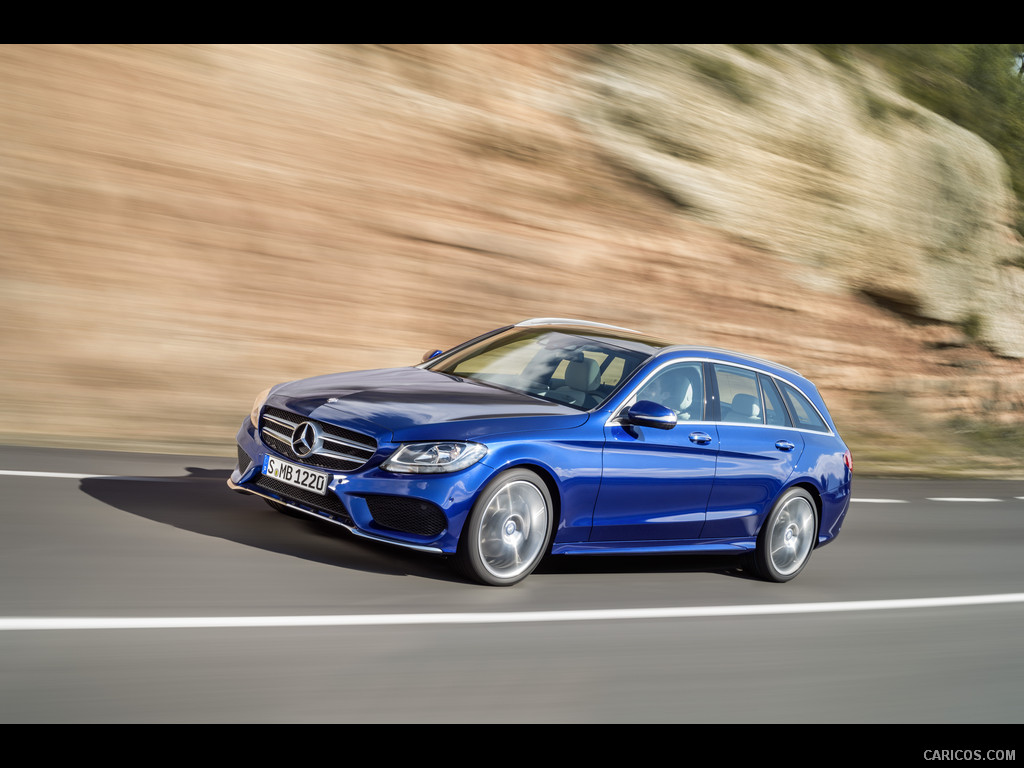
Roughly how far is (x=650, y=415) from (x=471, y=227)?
396 inches

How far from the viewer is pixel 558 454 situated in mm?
6648

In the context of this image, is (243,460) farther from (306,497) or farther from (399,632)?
(399,632)

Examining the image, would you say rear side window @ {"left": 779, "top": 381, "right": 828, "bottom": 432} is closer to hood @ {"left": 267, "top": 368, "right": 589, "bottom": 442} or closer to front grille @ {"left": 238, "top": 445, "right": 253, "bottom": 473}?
hood @ {"left": 267, "top": 368, "right": 589, "bottom": 442}

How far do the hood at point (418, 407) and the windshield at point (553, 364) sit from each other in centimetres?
19

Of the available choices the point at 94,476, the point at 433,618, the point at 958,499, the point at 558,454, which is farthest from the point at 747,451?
the point at 958,499

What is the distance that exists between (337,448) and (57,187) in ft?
26.1

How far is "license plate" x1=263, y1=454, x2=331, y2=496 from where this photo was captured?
6.41 metres

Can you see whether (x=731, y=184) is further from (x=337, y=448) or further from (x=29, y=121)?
(x=337, y=448)

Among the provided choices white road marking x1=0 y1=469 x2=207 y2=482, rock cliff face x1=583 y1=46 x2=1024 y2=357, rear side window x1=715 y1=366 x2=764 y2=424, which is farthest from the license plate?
rock cliff face x1=583 y1=46 x2=1024 y2=357

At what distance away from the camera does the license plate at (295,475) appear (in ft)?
21.0

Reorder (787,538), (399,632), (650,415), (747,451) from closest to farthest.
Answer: (399,632), (650,415), (747,451), (787,538)
